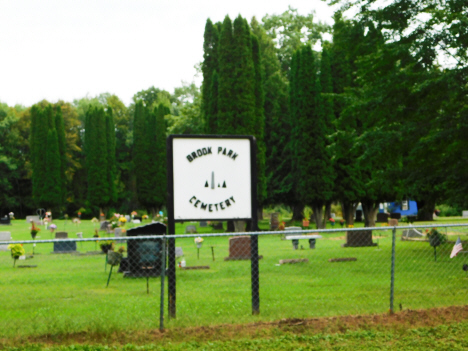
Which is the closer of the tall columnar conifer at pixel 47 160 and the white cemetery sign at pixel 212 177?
the white cemetery sign at pixel 212 177

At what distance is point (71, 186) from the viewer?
213ft

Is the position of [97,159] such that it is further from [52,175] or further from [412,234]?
[412,234]

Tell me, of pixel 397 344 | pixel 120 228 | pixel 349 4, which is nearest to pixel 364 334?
pixel 397 344

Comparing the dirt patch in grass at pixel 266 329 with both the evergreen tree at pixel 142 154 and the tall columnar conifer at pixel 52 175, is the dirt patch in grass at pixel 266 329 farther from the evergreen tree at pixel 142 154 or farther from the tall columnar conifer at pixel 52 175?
the tall columnar conifer at pixel 52 175

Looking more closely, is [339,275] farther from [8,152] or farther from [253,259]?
[8,152]

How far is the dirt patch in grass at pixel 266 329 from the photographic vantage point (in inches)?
282

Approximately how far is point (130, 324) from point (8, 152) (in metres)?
60.7

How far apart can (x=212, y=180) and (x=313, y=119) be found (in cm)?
2752

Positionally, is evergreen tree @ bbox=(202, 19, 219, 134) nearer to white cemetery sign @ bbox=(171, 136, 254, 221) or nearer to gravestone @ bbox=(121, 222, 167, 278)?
gravestone @ bbox=(121, 222, 167, 278)

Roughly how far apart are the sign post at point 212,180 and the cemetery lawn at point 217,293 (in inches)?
56.9

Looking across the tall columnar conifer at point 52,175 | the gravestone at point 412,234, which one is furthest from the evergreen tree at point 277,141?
the tall columnar conifer at point 52,175

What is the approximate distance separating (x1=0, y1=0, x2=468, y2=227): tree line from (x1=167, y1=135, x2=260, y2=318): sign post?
8121 millimetres

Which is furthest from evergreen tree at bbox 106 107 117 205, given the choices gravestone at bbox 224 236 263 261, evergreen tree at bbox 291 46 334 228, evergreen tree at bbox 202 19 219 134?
gravestone at bbox 224 236 263 261

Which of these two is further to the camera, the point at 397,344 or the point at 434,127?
the point at 434,127
